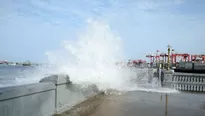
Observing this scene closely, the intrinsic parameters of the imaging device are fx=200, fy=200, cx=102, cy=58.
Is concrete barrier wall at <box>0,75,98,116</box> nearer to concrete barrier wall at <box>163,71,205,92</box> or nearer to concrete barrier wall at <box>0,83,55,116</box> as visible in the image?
concrete barrier wall at <box>0,83,55,116</box>

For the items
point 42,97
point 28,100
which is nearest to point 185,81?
point 42,97

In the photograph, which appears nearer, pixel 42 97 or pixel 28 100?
pixel 28 100

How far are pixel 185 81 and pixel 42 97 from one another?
11.5 m

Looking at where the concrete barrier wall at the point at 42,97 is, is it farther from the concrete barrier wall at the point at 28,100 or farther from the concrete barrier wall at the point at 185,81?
the concrete barrier wall at the point at 185,81

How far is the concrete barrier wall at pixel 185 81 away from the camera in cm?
1358

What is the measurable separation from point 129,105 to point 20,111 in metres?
4.69

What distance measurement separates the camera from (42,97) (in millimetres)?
5121

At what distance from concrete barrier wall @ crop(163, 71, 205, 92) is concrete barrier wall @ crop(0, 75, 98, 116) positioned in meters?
8.58

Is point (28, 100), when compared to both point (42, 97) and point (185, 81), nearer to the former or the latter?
point (42, 97)

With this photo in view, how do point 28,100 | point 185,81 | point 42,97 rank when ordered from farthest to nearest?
point 185,81
point 42,97
point 28,100

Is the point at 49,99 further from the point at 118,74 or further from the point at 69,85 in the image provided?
the point at 118,74

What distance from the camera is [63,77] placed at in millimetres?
6332

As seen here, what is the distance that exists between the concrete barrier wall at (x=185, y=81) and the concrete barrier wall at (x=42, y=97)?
8.58m

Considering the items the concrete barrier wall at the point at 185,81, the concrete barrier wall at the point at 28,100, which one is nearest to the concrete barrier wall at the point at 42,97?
the concrete barrier wall at the point at 28,100
